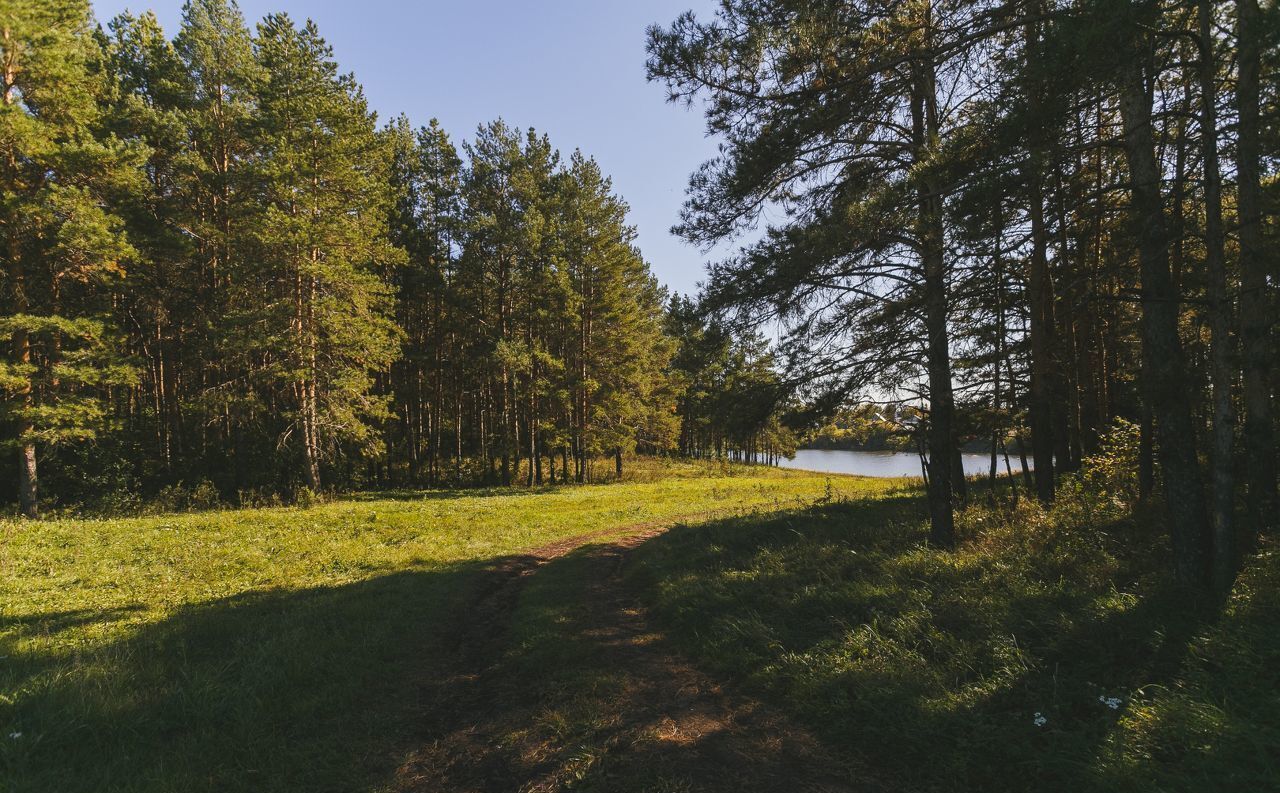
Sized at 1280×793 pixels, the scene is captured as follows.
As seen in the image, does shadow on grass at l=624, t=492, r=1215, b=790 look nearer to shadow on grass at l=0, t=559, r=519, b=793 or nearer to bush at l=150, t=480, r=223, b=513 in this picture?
shadow on grass at l=0, t=559, r=519, b=793

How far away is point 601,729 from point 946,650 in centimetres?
352

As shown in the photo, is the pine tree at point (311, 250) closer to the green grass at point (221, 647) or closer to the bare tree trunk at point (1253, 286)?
the green grass at point (221, 647)

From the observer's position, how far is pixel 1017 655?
181 inches

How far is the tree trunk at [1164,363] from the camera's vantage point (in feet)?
17.3

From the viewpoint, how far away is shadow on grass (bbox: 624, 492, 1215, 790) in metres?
3.75

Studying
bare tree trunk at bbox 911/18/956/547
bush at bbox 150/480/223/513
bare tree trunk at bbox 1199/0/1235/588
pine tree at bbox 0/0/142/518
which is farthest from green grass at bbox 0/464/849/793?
bare tree trunk at bbox 1199/0/1235/588

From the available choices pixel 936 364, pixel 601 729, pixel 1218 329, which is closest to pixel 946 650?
pixel 601 729

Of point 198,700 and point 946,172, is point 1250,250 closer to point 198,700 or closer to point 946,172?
point 946,172

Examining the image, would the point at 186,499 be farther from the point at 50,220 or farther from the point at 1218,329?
the point at 1218,329

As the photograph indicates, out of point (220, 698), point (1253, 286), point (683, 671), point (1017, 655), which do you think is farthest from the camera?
point (683, 671)

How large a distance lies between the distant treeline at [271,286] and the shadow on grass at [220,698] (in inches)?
262

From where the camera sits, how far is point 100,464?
19469mm

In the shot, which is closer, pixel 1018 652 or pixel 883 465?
pixel 1018 652

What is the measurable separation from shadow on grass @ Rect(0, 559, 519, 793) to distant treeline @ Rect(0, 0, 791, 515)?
6661 millimetres
